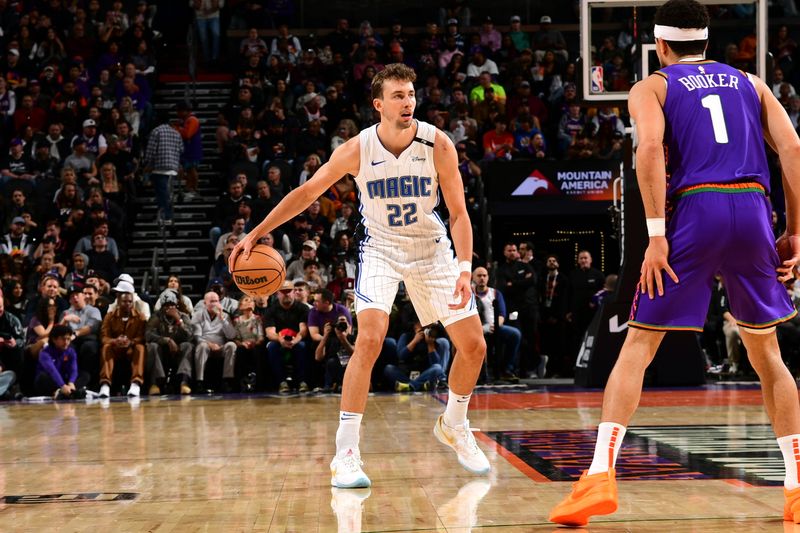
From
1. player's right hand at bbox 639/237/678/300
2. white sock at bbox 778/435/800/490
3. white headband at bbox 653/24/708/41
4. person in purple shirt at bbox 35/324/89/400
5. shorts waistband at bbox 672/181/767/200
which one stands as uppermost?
white headband at bbox 653/24/708/41

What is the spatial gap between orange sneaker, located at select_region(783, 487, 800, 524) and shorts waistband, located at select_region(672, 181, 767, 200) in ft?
3.65

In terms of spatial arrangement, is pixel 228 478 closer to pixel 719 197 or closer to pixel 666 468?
pixel 666 468

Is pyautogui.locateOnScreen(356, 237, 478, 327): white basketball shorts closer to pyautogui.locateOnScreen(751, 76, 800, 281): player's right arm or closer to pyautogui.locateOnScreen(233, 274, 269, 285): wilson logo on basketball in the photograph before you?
pyautogui.locateOnScreen(233, 274, 269, 285): wilson logo on basketball

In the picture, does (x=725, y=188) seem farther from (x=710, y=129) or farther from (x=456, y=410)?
(x=456, y=410)

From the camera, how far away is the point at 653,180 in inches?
146

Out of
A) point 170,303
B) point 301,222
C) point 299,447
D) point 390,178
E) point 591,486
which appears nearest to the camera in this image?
point 591,486

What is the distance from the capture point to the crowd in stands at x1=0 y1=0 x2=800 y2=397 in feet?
39.7

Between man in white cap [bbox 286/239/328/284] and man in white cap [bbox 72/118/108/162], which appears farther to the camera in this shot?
man in white cap [bbox 72/118/108/162]

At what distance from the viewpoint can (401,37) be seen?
19031 millimetres

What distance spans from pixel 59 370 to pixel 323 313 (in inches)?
123

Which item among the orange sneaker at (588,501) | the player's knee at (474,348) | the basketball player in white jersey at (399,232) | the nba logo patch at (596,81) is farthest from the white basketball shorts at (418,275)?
the nba logo patch at (596,81)

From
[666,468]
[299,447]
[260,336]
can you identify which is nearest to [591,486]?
[666,468]

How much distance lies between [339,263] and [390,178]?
27.4 feet

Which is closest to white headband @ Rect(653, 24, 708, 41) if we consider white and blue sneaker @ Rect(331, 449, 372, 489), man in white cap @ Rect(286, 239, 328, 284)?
white and blue sneaker @ Rect(331, 449, 372, 489)
